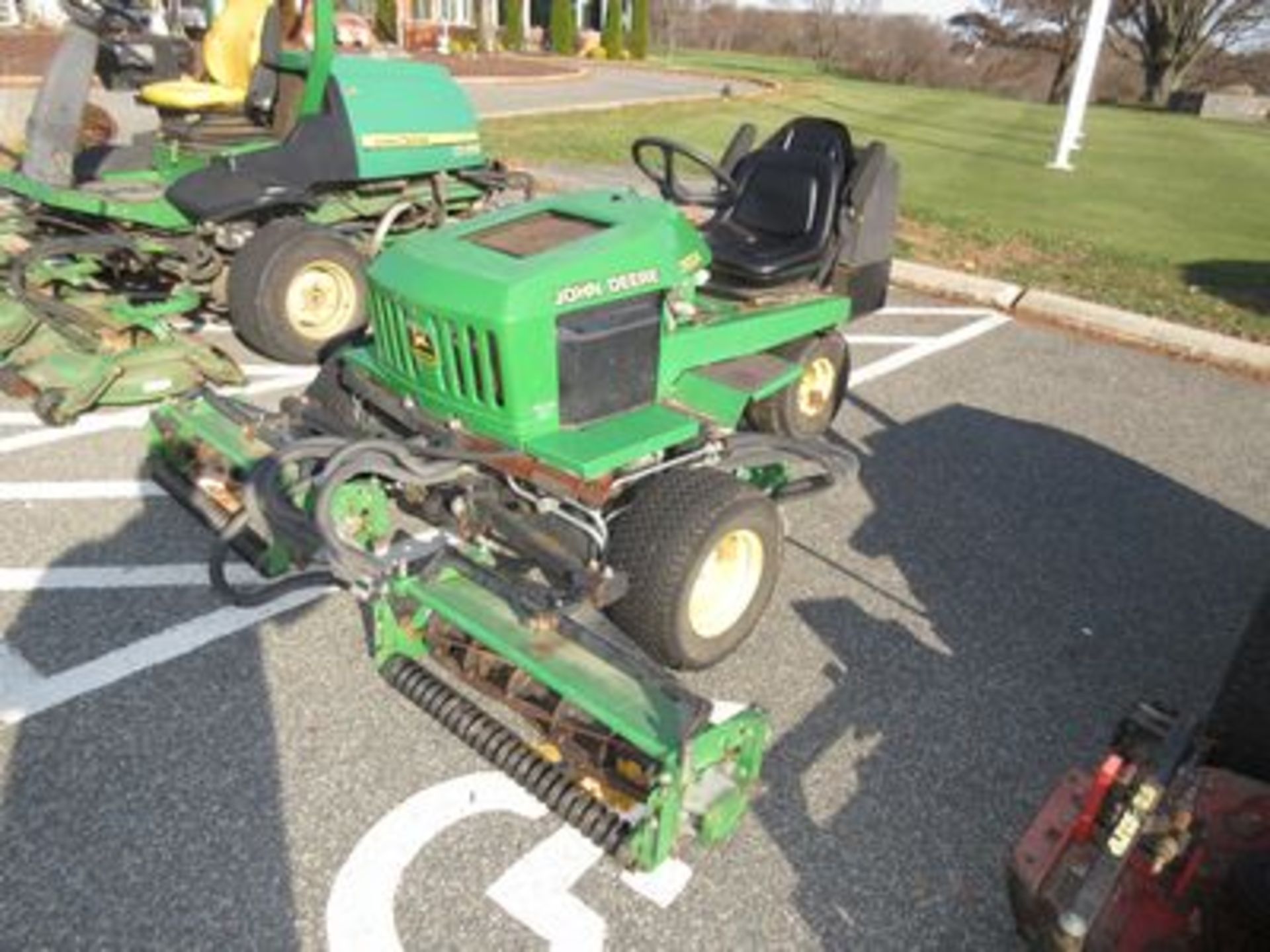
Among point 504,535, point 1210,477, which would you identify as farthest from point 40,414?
point 1210,477

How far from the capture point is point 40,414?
4.38 metres

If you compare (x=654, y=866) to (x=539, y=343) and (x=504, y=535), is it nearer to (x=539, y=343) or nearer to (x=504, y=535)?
(x=504, y=535)

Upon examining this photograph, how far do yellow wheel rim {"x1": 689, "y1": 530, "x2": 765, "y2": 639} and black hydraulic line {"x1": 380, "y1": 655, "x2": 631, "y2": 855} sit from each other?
2.71ft

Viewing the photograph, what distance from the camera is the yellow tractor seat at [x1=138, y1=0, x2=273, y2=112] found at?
5.72 metres

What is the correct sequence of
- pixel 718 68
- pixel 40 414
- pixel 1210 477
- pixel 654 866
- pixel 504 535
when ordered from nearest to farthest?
1. pixel 654 866
2. pixel 504 535
3. pixel 40 414
4. pixel 1210 477
5. pixel 718 68

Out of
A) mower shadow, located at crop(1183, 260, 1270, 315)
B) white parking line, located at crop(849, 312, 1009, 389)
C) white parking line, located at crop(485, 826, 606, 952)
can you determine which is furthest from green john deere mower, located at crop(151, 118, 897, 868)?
mower shadow, located at crop(1183, 260, 1270, 315)

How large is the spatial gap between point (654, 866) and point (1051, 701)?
1625mm

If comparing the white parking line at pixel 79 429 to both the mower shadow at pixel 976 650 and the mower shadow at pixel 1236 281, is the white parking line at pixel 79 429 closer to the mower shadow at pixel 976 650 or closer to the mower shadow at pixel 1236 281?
the mower shadow at pixel 976 650

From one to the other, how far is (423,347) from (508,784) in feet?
4.42

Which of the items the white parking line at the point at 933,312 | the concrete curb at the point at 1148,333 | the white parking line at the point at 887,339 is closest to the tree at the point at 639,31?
the concrete curb at the point at 1148,333

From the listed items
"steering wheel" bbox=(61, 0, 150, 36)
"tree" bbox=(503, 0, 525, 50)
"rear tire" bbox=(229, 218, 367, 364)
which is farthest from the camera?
"tree" bbox=(503, 0, 525, 50)

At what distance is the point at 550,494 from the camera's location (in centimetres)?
298

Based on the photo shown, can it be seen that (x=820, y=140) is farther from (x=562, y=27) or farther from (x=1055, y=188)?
(x=562, y=27)

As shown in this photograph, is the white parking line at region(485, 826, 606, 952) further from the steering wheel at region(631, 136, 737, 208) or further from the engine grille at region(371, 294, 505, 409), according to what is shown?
the steering wheel at region(631, 136, 737, 208)
